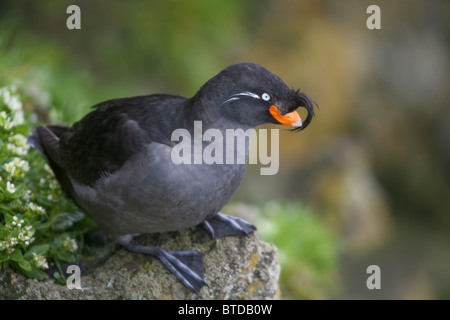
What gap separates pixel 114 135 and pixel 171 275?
3.37ft

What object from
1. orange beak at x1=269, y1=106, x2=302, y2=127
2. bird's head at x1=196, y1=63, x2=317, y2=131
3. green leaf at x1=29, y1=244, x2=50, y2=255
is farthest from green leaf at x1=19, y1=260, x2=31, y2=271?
orange beak at x1=269, y1=106, x2=302, y2=127

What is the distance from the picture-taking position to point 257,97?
10.2 ft

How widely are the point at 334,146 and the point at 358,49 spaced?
1932 millimetres

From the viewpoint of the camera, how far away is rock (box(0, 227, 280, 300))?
3.42 metres

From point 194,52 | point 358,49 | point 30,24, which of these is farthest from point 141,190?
point 358,49

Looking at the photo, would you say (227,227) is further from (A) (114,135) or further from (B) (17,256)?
(B) (17,256)

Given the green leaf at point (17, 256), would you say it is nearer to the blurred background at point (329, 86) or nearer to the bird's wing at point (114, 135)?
the bird's wing at point (114, 135)

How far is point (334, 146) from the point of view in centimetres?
887

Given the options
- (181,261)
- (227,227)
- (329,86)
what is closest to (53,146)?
(181,261)

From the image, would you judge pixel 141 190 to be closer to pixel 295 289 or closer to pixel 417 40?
pixel 295 289

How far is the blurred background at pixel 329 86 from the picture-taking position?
7.36 m

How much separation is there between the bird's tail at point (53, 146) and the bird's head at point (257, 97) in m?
1.29

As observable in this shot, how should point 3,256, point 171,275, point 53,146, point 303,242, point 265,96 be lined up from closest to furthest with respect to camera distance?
point 265,96 → point 3,256 → point 171,275 → point 53,146 → point 303,242

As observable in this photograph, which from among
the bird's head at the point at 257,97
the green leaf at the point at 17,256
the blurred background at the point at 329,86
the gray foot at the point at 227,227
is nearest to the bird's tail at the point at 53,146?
the green leaf at the point at 17,256
